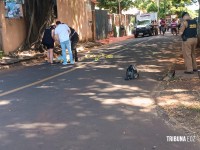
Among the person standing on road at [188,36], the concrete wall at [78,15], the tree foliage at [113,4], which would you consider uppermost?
the tree foliage at [113,4]

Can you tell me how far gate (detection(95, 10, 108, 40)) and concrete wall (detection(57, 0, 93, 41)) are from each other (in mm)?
2299

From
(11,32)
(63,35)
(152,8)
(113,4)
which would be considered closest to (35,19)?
(11,32)

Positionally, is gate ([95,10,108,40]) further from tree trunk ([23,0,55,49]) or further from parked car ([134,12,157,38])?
tree trunk ([23,0,55,49])

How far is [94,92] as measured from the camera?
Result: 380 inches

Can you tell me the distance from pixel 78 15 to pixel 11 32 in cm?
1166

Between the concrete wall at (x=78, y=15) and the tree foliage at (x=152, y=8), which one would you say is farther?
the tree foliage at (x=152, y=8)

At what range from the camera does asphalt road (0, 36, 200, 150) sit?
19.1ft

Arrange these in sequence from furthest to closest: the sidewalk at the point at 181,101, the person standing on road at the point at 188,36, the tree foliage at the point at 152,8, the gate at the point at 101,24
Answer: the tree foliage at the point at 152,8 < the gate at the point at 101,24 < the person standing on road at the point at 188,36 < the sidewalk at the point at 181,101

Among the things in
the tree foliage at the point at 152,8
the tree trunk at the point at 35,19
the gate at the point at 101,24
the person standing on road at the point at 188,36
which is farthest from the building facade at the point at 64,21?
the tree foliage at the point at 152,8

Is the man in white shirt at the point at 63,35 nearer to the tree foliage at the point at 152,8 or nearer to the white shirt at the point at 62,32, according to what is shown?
the white shirt at the point at 62,32

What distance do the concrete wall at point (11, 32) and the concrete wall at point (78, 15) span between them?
225 inches

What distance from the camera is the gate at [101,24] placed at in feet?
121

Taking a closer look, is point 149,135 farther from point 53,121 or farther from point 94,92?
point 94,92

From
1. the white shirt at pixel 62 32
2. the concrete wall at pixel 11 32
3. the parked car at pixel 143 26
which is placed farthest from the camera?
the parked car at pixel 143 26
